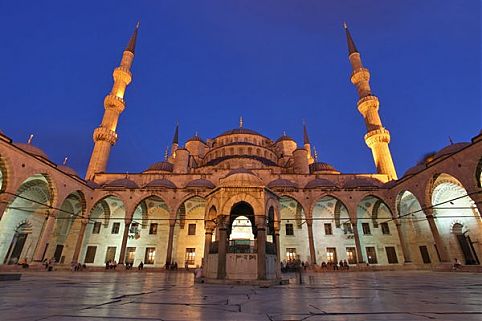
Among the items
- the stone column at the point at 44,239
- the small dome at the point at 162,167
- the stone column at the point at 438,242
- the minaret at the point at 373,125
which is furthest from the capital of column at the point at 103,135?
the stone column at the point at 438,242

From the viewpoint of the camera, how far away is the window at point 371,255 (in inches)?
A: 851

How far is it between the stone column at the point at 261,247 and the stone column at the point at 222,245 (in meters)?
1.09

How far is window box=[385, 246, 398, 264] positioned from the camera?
21384 millimetres

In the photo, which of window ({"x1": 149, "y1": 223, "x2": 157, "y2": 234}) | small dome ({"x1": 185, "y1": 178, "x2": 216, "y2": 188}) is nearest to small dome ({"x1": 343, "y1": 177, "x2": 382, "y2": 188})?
small dome ({"x1": 185, "y1": 178, "x2": 216, "y2": 188})

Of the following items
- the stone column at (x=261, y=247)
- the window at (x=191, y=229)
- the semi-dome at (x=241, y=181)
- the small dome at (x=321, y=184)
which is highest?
the small dome at (x=321, y=184)

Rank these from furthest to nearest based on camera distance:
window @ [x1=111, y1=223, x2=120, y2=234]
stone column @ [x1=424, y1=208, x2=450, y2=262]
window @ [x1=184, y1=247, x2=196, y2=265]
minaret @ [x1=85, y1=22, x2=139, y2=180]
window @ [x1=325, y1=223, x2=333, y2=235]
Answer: minaret @ [x1=85, y1=22, x2=139, y2=180] < window @ [x1=111, y1=223, x2=120, y2=234] < window @ [x1=325, y1=223, x2=333, y2=235] < window @ [x1=184, y1=247, x2=196, y2=265] < stone column @ [x1=424, y1=208, x2=450, y2=262]

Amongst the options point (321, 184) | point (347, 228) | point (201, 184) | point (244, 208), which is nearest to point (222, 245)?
point (244, 208)

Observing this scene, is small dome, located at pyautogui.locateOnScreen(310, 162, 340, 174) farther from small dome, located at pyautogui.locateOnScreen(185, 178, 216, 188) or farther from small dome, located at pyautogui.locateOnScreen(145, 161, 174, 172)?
small dome, located at pyautogui.locateOnScreen(145, 161, 174, 172)

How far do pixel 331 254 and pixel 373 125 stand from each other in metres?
13.8

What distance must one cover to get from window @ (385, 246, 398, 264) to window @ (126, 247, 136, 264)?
2219 centimetres

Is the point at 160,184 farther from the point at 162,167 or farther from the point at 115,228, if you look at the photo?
the point at 115,228

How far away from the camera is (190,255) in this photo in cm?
2197

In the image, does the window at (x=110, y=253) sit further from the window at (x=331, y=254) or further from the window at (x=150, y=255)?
the window at (x=331, y=254)

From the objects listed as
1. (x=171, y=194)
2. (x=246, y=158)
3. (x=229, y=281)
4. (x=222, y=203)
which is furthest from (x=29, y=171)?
(x=246, y=158)
